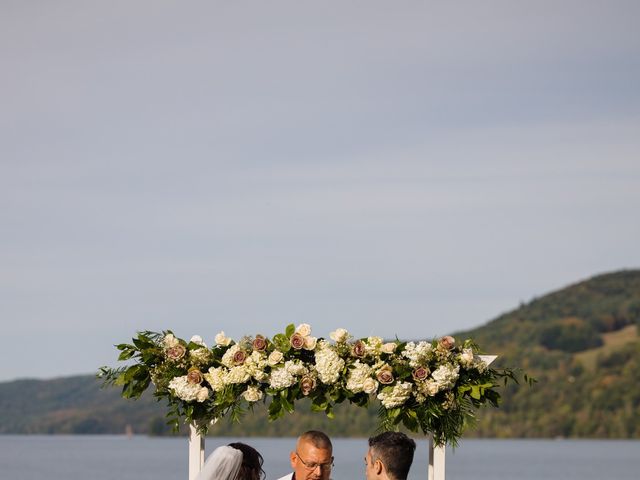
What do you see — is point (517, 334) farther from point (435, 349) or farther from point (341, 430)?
point (435, 349)

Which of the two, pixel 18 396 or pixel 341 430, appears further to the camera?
pixel 18 396

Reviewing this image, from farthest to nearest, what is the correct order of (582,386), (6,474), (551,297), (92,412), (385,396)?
(92,412) → (551,297) → (582,386) → (6,474) → (385,396)

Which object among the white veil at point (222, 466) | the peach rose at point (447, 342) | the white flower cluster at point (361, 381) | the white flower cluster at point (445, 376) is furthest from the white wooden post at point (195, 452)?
the white veil at point (222, 466)

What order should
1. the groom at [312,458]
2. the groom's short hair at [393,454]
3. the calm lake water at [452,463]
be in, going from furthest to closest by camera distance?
the calm lake water at [452,463]
the groom at [312,458]
the groom's short hair at [393,454]

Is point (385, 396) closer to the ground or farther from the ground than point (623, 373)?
closer to the ground

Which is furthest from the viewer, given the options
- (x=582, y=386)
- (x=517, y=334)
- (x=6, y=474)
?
(x=517, y=334)

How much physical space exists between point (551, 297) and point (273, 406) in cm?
13786

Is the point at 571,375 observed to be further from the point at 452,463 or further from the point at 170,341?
the point at 170,341

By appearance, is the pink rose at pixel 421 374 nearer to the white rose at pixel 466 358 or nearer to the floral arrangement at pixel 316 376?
the floral arrangement at pixel 316 376

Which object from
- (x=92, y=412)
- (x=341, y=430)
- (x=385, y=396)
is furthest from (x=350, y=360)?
(x=92, y=412)

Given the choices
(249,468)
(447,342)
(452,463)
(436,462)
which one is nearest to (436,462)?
(436,462)

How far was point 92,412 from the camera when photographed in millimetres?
163000

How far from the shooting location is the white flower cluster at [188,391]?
29.5ft

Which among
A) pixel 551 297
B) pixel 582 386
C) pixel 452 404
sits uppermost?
pixel 551 297
